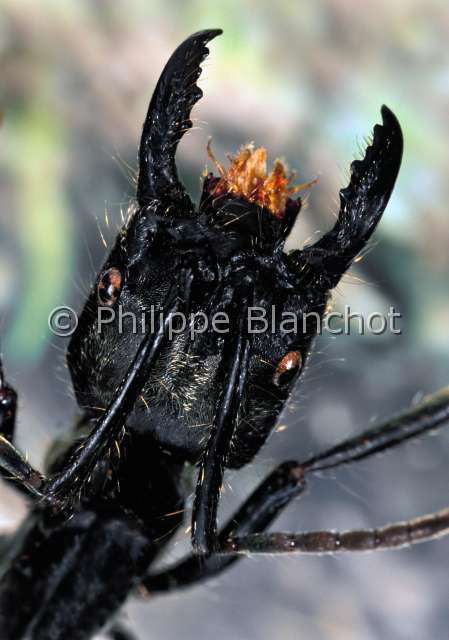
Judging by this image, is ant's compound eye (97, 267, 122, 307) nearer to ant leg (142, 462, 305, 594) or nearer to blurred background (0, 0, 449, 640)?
ant leg (142, 462, 305, 594)

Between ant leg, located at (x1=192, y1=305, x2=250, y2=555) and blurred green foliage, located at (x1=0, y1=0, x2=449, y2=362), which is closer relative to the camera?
ant leg, located at (x1=192, y1=305, x2=250, y2=555)

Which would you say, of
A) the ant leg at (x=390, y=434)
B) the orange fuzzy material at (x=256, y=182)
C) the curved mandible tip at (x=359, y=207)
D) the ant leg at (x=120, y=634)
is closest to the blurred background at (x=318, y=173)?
the ant leg at (x=120, y=634)

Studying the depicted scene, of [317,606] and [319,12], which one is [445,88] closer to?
[319,12]

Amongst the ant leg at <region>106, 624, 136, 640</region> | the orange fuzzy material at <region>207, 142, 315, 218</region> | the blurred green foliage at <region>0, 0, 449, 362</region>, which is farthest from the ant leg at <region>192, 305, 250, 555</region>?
the blurred green foliage at <region>0, 0, 449, 362</region>

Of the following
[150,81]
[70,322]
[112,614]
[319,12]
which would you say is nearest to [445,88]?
[319,12]

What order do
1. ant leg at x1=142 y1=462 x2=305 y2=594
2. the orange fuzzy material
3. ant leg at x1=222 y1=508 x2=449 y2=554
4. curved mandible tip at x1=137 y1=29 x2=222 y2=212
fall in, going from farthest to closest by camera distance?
ant leg at x1=142 y1=462 x2=305 y2=594 → the orange fuzzy material → ant leg at x1=222 y1=508 x2=449 y2=554 → curved mandible tip at x1=137 y1=29 x2=222 y2=212

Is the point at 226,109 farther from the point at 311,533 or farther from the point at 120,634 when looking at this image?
the point at 311,533

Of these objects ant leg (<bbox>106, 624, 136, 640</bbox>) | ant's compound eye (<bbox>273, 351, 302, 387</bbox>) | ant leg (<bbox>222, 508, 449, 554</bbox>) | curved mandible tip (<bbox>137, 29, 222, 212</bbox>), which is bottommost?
ant leg (<bbox>106, 624, 136, 640</bbox>)
